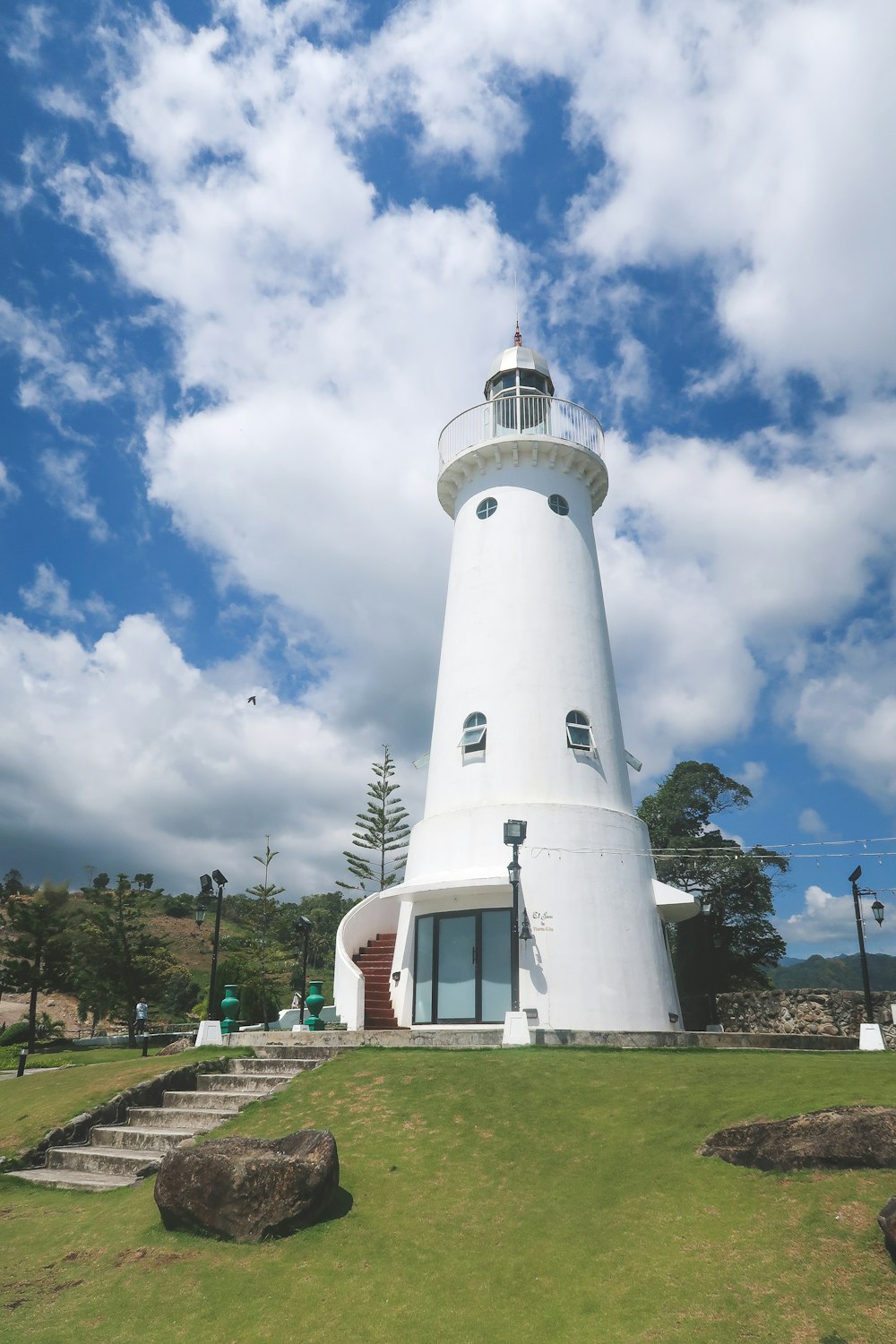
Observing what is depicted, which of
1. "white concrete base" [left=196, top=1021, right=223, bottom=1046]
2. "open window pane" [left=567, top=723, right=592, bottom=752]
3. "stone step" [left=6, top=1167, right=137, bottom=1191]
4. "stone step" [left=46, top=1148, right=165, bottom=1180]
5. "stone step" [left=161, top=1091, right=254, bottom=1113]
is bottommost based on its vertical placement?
"stone step" [left=6, top=1167, right=137, bottom=1191]

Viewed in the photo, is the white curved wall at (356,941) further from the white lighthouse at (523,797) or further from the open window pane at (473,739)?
the open window pane at (473,739)

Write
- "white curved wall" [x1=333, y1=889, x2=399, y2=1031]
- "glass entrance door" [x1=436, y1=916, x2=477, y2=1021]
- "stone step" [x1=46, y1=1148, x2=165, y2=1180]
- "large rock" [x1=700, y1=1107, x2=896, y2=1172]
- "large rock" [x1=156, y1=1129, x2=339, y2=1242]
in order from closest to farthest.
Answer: "large rock" [x1=700, y1=1107, x2=896, y2=1172] < "large rock" [x1=156, y1=1129, x2=339, y2=1242] < "stone step" [x1=46, y1=1148, x2=165, y2=1180] < "glass entrance door" [x1=436, y1=916, x2=477, y2=1021] < "white curved wall" [x1=333, y1=889, x2=399, y2=1031]

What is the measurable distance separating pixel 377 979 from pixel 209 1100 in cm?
725

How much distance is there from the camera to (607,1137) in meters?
8.39

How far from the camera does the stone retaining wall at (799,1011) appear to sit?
2312cm

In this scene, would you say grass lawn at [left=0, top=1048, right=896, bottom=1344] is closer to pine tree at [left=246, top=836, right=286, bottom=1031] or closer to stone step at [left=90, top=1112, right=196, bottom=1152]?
stone step at [left=90, top=1112, right=196, bottom=1152]

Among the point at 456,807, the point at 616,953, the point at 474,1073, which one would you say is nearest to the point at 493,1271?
the point at 474,1073

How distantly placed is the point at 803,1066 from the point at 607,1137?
3.01 meters

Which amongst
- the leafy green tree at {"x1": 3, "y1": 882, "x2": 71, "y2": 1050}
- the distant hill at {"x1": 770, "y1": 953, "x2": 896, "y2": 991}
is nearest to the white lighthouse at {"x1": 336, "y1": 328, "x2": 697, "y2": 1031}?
the leafy green tree at {"x1": 3, "y1": 882, "x2": 71, "y2": 1050}

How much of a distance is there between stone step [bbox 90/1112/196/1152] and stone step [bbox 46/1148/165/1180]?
0.08m

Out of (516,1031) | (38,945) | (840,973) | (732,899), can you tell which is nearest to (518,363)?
(516,1031)

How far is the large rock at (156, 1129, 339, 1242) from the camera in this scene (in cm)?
716

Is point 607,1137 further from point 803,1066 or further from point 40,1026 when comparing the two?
point 40,1026

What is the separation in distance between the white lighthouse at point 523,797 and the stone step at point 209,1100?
4.64m
